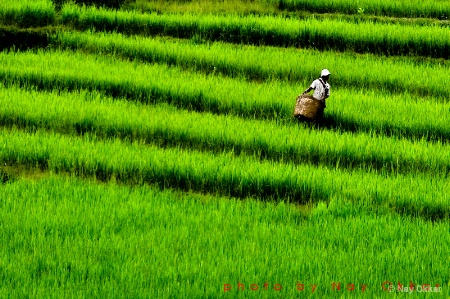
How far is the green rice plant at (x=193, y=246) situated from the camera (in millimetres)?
5418

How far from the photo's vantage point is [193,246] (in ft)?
19.7

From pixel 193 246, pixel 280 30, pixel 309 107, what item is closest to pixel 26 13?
pixel 280 30

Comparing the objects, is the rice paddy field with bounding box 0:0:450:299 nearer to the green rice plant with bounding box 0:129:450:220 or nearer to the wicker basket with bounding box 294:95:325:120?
the green rice plant with bounding box 0:129:450:220

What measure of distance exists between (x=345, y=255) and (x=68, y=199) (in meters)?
2.26

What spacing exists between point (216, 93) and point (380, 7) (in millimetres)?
4185

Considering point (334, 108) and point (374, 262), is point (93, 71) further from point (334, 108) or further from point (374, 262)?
point (374, 262)

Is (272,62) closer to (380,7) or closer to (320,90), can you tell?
(320,90)

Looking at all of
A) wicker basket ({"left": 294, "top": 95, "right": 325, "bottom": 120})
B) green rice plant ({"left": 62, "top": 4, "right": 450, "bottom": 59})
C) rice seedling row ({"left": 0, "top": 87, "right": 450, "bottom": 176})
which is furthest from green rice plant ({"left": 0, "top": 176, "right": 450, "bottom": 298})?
green rice plant ({"left": 62, "top": 4, "right": 450, "bottom": 59})

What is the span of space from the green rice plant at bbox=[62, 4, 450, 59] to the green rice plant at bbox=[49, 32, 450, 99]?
0.31 metres

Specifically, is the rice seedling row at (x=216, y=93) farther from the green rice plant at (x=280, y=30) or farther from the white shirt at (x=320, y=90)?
the green rice plant at (x=280, y=30)

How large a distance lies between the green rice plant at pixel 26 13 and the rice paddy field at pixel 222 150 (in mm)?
20

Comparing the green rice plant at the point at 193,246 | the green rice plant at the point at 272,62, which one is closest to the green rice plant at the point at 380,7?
the green rice plant at the point at 272,62

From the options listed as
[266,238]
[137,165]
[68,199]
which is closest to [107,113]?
[137,165]

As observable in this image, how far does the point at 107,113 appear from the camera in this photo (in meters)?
9.05
